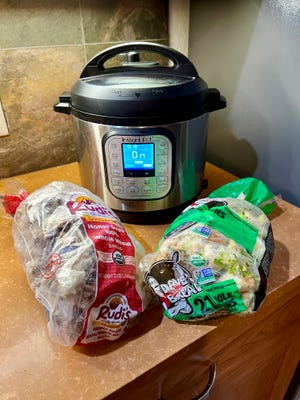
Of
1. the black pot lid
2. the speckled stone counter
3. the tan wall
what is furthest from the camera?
the tan wall

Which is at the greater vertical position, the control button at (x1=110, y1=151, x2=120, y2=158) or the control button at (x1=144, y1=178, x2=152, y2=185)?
the control button at (x1=110, y1=151, x2=120, y2=158)

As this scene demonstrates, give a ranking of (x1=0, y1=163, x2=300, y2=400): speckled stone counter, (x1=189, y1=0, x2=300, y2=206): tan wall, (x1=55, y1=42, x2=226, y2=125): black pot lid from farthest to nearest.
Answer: (x1=189, y1=0, x2=300, y2=206): tan wall, (x1=55, y1=42, x2=226, y2=125): black pot lid, (x1=0, y1=163, x2=300, y2=400): speckled stone counter

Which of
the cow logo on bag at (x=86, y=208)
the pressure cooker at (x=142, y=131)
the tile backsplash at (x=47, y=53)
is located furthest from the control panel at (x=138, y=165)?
the tile backsplash at (x=47, y=53)

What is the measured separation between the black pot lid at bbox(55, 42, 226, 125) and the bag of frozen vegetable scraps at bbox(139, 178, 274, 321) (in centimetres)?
19

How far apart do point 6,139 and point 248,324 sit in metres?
0.70

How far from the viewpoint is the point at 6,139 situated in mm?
758

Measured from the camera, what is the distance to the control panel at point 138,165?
19.7 inches

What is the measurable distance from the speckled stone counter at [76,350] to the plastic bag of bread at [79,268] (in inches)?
1.0

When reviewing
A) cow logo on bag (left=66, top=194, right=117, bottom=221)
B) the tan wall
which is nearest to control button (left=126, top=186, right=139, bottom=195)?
cow logo on bag (left=66, top=194, right=117, bottom=221)

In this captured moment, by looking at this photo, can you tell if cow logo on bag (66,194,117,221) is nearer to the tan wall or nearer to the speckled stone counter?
the speckled stone counter

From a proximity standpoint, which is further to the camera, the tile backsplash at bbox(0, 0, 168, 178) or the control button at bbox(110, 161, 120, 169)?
the tile backsplash at bbox(0, 0, 168, 178)

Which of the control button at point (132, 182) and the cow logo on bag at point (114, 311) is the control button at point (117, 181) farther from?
the cow logo on bag at point (114, 311)

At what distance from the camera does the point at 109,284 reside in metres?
0.34

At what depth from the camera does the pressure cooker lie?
0.48 m
